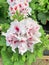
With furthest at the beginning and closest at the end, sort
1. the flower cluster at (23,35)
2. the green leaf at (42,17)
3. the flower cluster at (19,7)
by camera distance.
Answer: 1. the green leaf at (42,17)
2. the flower cluster at (19,7)
3. the flower cluster at (23,35)

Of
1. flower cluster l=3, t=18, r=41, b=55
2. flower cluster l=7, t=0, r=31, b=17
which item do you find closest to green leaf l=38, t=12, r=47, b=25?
flower cluster l=7, t=0, r=31, b=17

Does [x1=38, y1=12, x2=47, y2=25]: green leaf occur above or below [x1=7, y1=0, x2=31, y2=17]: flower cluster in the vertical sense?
below

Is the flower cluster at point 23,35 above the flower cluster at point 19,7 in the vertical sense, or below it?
below

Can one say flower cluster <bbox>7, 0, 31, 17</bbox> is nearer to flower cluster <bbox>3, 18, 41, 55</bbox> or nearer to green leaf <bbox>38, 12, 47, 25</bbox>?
flower cluster <bbox>3, 18, 41, 55</bbox>

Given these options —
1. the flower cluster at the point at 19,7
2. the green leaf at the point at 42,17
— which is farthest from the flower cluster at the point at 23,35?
the green leaf at the point at 42,17

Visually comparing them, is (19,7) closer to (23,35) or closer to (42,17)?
(23,35)

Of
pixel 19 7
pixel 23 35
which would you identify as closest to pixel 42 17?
pixel 19 7

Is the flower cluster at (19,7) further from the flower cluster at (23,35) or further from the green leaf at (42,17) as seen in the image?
the green leaf at (42,17)

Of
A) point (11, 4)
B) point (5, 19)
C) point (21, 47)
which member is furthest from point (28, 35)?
point (5, 19)
